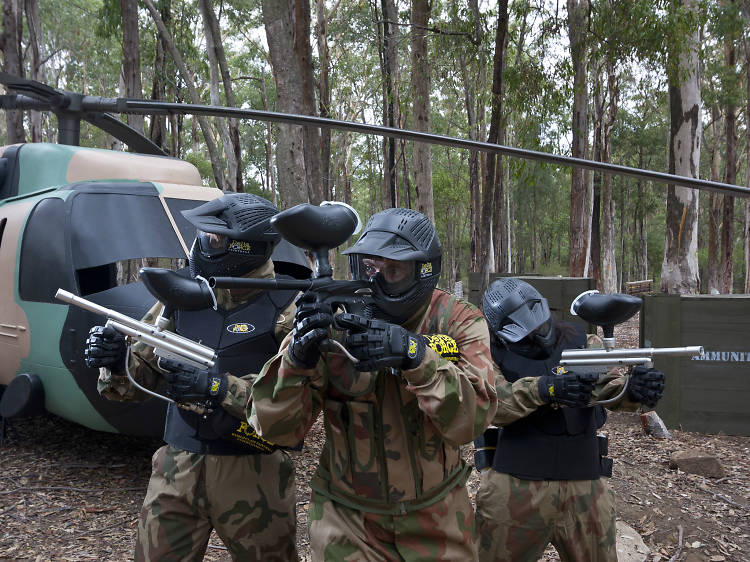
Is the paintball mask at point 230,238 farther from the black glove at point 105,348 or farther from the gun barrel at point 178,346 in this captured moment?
the gun barrel at point 178,346

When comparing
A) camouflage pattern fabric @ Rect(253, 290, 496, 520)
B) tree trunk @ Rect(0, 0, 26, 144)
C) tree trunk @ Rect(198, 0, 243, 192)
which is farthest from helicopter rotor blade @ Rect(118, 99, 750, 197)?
tree trunk @ Rect(0, 0, 26, 144)

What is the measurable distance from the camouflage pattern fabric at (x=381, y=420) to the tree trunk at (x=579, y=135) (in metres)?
12.6

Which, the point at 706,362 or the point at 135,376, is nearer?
the point at 135,376

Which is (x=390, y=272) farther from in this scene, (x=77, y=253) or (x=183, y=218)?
(x=77, y=253)

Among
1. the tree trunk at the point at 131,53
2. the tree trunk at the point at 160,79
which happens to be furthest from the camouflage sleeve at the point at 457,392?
the tree trunk at the point at 160,79

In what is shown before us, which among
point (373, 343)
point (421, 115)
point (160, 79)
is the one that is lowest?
point (373, 343)

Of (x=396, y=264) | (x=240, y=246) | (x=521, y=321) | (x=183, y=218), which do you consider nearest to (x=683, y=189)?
(x=183, y=218)

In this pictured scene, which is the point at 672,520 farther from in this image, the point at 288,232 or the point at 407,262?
the point at 288,232

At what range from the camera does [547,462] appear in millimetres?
3455

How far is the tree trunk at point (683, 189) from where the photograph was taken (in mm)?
12812

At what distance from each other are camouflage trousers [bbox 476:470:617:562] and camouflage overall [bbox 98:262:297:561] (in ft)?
3.51

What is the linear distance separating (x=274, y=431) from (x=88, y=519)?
321 centimetres

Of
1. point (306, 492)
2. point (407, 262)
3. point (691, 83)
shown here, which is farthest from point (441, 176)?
point (407, 262)

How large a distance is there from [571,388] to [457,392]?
1062mm
